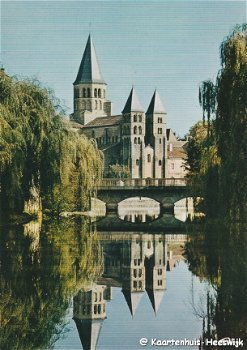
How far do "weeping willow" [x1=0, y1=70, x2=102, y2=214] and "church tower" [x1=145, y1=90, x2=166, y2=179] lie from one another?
227 ft

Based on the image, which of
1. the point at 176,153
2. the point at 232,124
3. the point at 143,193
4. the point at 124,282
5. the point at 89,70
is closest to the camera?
the point at 124,282

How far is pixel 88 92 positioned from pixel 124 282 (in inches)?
3756

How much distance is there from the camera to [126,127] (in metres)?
98.5

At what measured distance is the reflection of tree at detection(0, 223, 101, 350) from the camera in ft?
31.6

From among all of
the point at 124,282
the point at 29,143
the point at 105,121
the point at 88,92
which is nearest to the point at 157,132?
the point at 105,121

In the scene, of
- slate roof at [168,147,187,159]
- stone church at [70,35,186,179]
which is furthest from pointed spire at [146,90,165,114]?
slate roof at [168,147,187,159]

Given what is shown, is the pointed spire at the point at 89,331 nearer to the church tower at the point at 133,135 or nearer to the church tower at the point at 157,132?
the church tower at the point at 133,135

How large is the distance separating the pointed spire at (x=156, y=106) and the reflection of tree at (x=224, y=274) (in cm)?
7542

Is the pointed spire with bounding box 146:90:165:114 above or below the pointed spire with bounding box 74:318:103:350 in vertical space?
above

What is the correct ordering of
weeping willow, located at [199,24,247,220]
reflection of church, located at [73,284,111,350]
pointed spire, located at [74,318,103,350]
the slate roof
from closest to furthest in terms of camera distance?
1. pointed spire, located at [74,318,103,350]
2. reflection of church, located at [73,284,111,350]
3. weeping willow, located at [199,24,247,220]
4. the slate roof

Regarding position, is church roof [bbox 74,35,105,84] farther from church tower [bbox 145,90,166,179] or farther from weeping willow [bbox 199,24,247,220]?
weeping willow [bbox 199,24,247,220]

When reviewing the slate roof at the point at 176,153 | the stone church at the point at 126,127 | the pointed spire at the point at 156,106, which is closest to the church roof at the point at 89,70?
the stone church at the point at 126,127

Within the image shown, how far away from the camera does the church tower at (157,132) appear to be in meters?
98.5

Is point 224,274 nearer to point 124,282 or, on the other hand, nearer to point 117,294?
point 124,282
